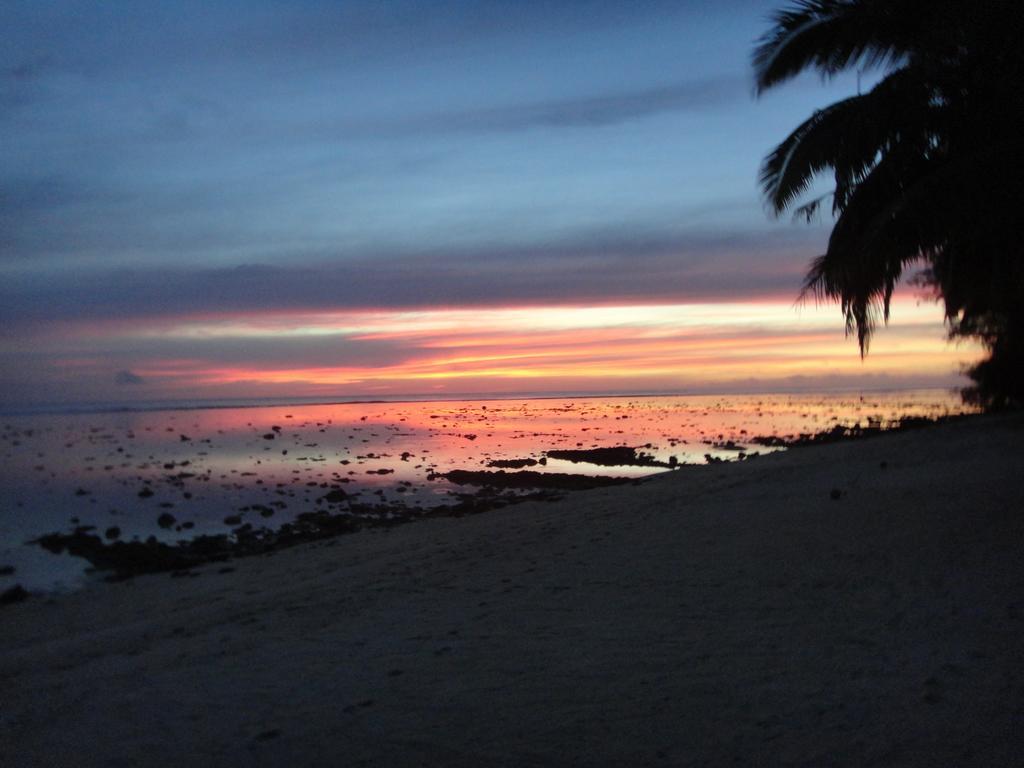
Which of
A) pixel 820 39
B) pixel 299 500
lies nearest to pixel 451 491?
pixel 299 500

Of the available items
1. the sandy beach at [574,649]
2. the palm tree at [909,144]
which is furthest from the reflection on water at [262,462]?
the palm tree at [909,144]

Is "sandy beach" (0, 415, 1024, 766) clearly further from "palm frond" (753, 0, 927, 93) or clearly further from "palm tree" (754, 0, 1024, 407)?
"palm frond" (753, 0, 927, 93)

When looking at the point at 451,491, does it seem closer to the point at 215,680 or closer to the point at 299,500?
the point at 299,500

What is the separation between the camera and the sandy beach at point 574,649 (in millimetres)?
4562

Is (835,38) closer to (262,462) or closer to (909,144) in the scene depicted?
(909,144)

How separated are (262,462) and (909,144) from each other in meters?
18.7

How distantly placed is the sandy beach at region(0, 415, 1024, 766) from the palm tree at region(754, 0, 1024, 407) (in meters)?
3.34

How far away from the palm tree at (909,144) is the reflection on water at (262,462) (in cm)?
874

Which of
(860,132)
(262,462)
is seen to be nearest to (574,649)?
(860,132)

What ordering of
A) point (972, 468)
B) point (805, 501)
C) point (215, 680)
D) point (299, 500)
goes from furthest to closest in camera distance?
point (299, 500) < point (972, 468) < point (805, 501) < point (215, 680)

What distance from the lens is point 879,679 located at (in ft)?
16.6

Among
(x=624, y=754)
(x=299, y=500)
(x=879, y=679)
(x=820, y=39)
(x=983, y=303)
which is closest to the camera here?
(x=624, y=754)

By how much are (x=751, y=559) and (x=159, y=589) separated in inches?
271

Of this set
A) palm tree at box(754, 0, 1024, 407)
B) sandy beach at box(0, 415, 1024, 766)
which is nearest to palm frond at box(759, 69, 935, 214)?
palm tree at box(754, 0, 1024, 407)
